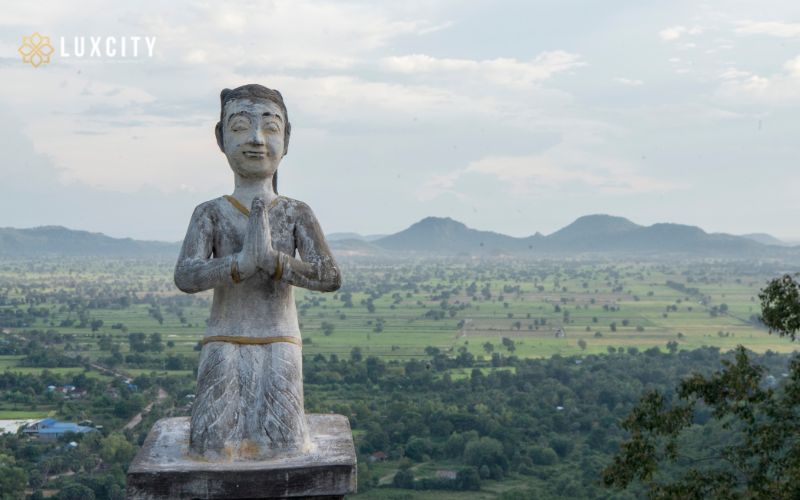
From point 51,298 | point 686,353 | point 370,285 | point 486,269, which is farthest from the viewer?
point 486,269

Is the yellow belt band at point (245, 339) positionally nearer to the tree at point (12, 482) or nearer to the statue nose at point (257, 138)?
the statue nose at point (257, 138)

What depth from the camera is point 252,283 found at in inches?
218

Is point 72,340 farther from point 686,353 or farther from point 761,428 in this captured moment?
point 761,428

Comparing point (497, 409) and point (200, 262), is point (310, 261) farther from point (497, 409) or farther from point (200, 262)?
point (497, 409)

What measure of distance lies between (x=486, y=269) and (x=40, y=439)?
15822cm

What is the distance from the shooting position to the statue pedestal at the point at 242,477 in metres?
5.02

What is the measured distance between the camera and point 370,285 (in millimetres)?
143000

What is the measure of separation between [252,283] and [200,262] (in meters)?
0.34

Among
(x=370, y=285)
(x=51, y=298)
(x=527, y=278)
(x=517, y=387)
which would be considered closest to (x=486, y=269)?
(x=527, y=278)

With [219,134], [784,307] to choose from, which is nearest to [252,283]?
[219,134]

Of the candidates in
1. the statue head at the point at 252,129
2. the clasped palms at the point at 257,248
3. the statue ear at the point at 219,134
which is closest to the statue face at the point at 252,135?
the statue head at the point at 252,129

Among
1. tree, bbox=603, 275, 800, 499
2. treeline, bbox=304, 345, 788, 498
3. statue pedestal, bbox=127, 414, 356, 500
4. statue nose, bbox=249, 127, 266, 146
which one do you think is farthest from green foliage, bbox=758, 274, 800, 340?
treeline, bbox=304, 345, 788, 498

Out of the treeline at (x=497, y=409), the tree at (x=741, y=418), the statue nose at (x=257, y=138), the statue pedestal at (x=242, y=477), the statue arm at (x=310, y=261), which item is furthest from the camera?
the treeline at (x=497, y=409)

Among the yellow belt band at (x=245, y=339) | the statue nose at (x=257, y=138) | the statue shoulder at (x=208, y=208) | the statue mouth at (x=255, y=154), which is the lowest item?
the yellow belt band at (x=245, y=339)
